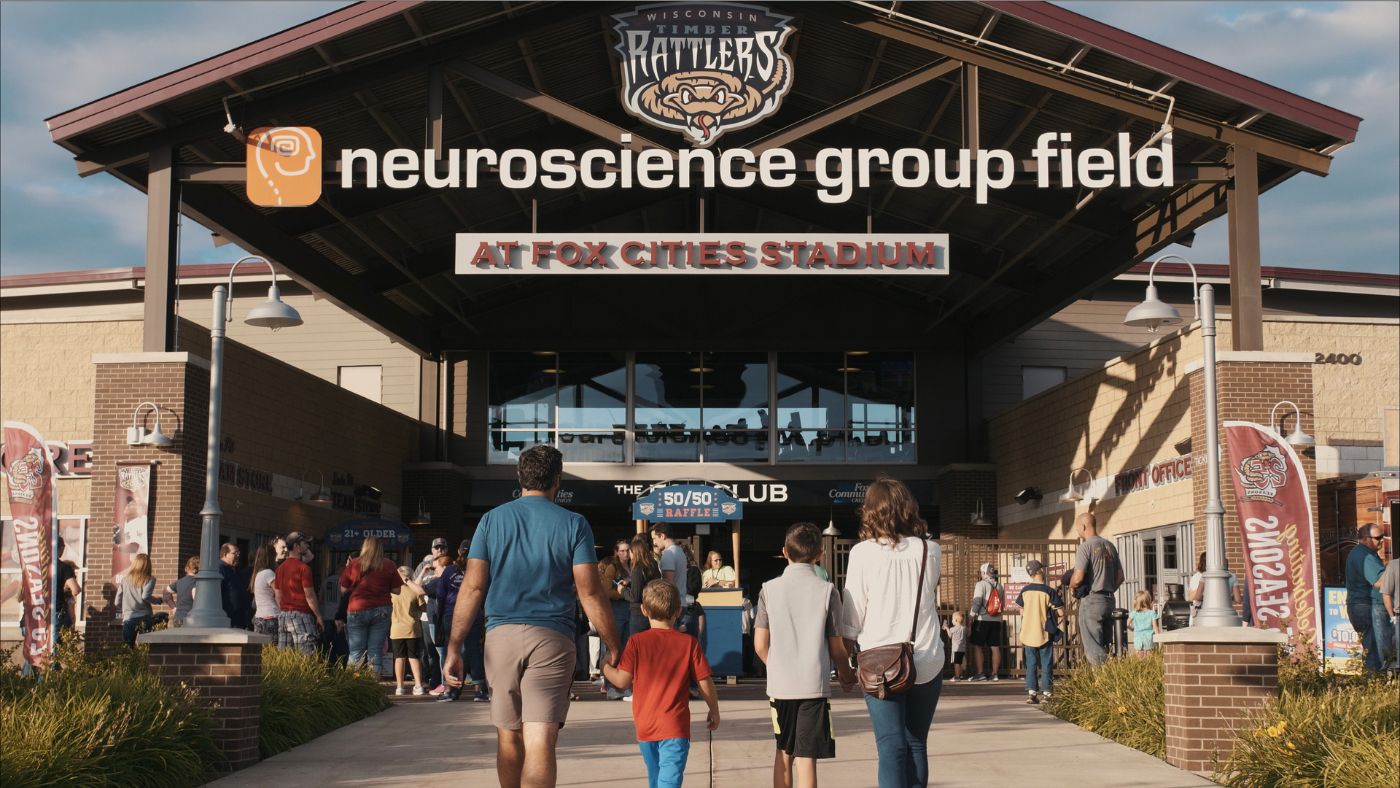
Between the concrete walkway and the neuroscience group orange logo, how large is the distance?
725cm

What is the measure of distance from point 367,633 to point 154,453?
4.51 m

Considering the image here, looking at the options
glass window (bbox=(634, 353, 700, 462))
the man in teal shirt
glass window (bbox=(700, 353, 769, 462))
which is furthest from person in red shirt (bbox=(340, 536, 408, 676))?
glass window (bbox=(700, 353, 769, 462))

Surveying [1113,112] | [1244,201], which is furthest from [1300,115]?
[1113,112]

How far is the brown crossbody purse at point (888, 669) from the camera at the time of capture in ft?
22.8

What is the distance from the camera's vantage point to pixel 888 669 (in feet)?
22.9

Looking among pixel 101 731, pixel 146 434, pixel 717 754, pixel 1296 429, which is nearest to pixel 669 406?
pixel 146 434

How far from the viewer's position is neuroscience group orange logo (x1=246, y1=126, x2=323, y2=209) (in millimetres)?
18984

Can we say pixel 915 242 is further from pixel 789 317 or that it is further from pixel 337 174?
pixel 789 317

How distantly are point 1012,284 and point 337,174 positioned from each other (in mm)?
12835

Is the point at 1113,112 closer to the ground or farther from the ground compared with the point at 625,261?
farther from the ground

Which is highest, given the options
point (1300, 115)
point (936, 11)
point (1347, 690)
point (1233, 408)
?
point (936, 11)

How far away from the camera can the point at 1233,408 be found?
18422 millimetres

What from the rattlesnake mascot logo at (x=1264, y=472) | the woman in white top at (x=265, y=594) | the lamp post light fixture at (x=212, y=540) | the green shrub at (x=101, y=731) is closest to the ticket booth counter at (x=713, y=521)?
the woman in white top at (x=265, y=594)

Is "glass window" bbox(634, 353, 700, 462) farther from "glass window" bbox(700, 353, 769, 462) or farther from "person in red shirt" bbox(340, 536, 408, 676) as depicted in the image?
"person in red shirt" bbox(340, 536, 408, 676)
